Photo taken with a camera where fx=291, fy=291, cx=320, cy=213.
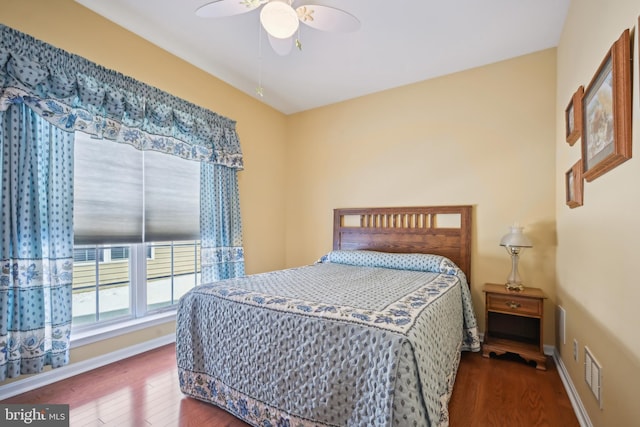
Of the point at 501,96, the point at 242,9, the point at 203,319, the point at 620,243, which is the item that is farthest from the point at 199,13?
the point at 501,96

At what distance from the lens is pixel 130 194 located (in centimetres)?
245

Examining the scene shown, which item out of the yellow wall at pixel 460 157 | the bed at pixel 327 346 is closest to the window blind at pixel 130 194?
the bed at pixel 327 346

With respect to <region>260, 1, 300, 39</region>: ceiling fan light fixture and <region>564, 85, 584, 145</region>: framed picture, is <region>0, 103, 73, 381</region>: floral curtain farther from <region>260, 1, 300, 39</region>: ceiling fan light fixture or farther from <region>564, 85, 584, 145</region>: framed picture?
<region>564, 85, 584, 145</region>: framed picture

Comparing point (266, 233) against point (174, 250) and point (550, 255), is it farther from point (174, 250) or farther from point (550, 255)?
point (550, 255)

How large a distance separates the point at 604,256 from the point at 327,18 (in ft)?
6.29

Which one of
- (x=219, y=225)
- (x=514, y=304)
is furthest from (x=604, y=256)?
(x=219, y=225)

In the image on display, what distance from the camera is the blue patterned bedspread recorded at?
115cm

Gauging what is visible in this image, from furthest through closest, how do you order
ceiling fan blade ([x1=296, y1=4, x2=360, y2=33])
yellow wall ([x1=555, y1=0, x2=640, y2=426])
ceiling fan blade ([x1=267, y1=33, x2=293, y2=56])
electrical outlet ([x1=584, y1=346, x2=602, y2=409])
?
ceiling fan blade ([x1=267, y1=33, x2=293, y2=56]), ceiling fan blade ([x1=296, y1=4, x2=360, y2=33]), electrical outlet ([x1=584, y1=346, x2=602, y2=409]), yellow wall ([x1=555, y1=0, x2=640, y2=426])

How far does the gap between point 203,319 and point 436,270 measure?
1.90 m

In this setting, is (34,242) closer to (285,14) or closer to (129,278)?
(129,278)

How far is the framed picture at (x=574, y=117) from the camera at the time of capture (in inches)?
68.7

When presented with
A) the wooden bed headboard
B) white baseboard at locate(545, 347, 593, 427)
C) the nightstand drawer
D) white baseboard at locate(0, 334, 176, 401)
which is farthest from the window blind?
white baseboard at locate(545, 347, 593, 427)

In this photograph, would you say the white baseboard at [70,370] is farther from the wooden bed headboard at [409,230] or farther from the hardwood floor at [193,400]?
the wooden bed headboard at [409,230]

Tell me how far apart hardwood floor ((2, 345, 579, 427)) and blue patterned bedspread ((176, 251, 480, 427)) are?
0.16 meters
